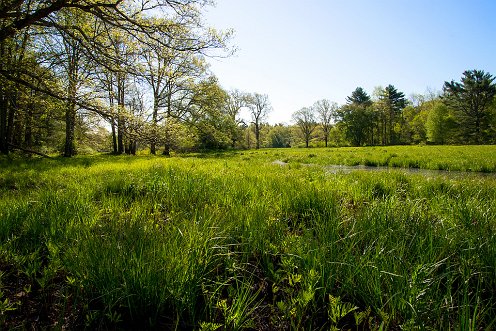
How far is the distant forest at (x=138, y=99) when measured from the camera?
778 cm

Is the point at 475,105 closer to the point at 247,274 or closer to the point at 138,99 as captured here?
the point at 138,99

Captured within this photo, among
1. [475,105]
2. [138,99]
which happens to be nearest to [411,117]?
[475,105]

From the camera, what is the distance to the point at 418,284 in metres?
1.65

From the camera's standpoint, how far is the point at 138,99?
33688mm

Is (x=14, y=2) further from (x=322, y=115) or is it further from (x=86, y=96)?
(x=322, y=115)

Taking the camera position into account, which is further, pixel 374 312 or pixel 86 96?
pixel 86 96

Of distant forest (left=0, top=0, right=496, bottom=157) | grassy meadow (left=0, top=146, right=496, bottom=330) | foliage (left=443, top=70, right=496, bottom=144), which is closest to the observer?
grassy meadow (left=0, top=146, right=496, bottom=330)

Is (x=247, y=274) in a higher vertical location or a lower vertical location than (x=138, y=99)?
lower

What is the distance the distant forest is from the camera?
7.78 meters

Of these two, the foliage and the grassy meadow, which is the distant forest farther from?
the grassy meadow

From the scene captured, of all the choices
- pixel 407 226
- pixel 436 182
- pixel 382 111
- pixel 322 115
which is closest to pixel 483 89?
pixel 382 111

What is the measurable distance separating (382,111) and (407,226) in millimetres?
71262

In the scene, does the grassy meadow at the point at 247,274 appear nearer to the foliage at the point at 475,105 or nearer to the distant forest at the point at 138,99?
the distant forest at the point at 138,99

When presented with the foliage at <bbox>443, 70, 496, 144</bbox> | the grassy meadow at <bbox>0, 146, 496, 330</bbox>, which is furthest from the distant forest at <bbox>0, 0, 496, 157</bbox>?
the grassy meadow at <bbox>0, 146, 496, 330</bbox>
